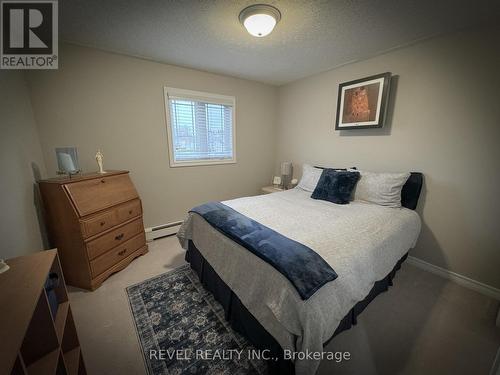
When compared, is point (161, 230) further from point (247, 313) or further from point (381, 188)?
point (381, 188)

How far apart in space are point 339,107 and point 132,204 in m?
2.92

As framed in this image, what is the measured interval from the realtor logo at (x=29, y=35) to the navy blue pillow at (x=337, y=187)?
2.88 meters

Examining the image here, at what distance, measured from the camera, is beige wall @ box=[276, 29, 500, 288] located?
1703mm

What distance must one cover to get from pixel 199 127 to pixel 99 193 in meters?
1.62

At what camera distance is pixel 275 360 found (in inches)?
44.9

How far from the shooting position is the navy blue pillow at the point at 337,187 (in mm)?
2248

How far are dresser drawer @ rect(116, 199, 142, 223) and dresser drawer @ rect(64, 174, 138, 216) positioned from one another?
0.07m

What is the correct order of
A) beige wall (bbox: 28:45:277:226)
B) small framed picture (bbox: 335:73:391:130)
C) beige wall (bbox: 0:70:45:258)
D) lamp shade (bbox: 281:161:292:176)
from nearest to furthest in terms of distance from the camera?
beige wall (bbox: 0:70:45:258)
beige wall (bbox: 28:45:277:226)
small framed picture (bbox: 335:73:391:130)
lamp shade (bbox: 281:161:292:176)

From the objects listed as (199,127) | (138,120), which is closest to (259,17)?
(199,127)

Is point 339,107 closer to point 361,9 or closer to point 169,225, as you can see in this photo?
point 361,9

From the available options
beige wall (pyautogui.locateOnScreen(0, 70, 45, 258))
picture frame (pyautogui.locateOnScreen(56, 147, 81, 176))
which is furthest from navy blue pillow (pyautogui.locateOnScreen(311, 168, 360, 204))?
beige wall (pyautogui.locateOnScreen(0, 70, 45, 258))

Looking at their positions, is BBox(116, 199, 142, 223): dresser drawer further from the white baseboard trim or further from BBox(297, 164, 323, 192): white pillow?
the white baseboard trim

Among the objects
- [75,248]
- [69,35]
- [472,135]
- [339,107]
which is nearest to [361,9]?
[339,107]

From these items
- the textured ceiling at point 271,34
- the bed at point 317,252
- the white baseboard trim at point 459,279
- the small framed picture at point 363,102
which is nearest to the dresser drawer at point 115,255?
the bed at point 317,252
